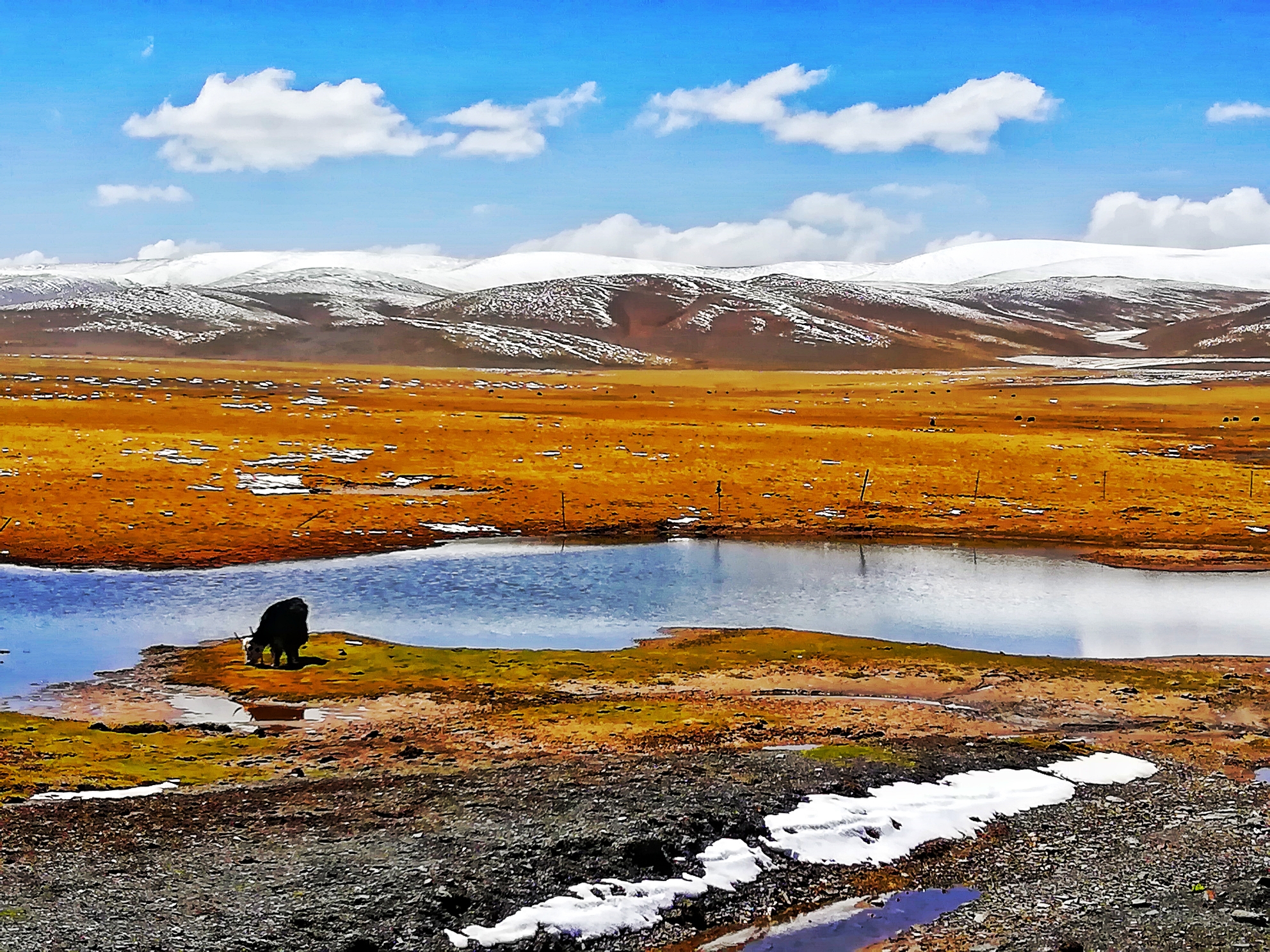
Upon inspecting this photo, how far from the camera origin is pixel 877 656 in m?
26.5

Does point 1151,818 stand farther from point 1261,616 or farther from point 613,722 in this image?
point 1261,616

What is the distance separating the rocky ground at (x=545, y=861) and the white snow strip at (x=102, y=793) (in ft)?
0.77

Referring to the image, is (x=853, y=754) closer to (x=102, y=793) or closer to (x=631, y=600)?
(x=102, y=793)

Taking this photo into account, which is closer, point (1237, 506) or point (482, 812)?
point (482, 812)

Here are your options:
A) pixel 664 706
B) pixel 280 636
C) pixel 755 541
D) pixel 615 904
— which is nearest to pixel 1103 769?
pixel 664 706

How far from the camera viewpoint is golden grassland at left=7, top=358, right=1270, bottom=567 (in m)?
A: 42.3

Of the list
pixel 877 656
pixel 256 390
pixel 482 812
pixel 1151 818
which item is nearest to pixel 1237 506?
pixel 877 656

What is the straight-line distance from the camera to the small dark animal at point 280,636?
24.8 meters

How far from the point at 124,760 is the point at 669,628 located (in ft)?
49.4

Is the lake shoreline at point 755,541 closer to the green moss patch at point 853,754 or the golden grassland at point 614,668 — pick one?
the golden grassland at point 614,668

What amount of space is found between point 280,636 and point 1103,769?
55.3ft

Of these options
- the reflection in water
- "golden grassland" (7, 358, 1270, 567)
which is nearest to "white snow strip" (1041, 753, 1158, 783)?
the reflection in water

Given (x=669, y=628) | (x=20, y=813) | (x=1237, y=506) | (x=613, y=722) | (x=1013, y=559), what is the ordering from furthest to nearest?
(x=1237, y=506) → (x=1013, y=559) → (x=669, y=628) → (x=613, y=722) → (x=20, y=813)

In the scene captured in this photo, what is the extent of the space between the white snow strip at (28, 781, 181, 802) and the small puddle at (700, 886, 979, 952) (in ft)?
27.5
